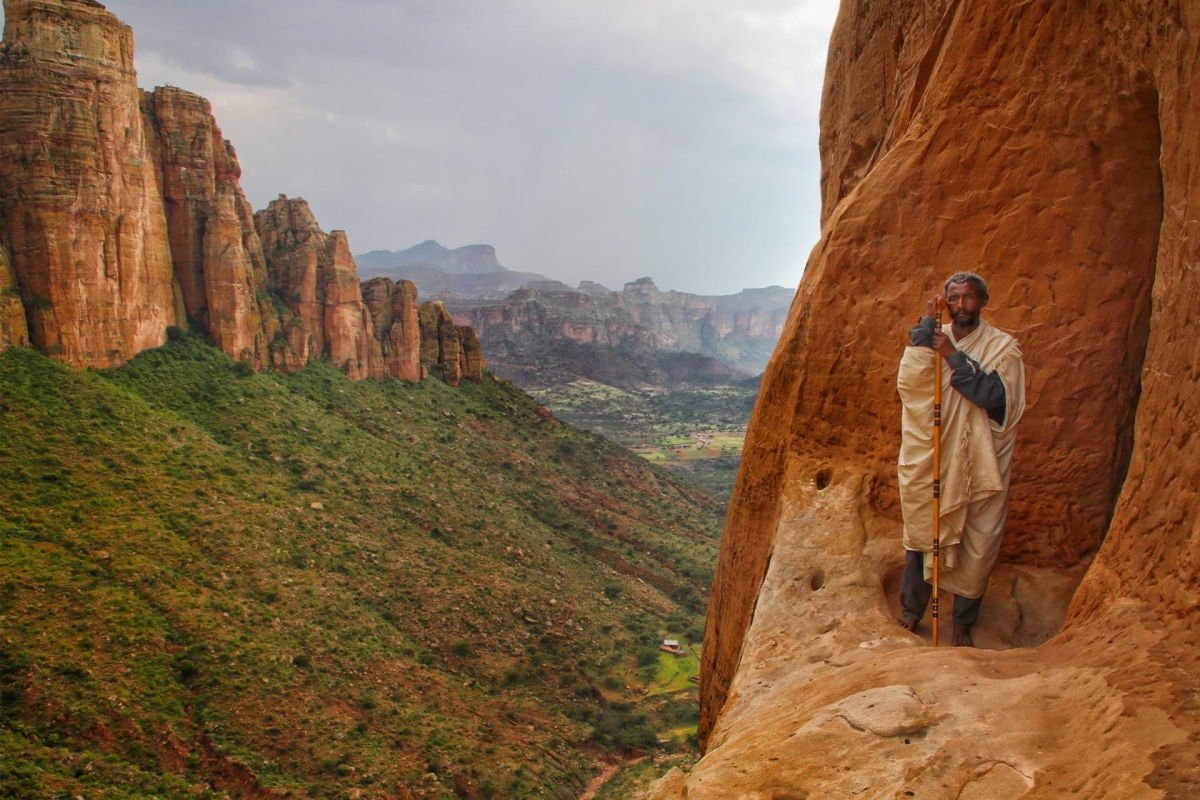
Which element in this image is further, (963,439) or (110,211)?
(110,211)

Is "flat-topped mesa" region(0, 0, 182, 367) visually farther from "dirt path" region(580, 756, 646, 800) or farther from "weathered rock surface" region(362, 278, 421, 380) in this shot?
"dirt path" region(580, 756, 646, 800)

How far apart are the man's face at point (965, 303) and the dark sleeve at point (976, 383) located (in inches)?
15.2

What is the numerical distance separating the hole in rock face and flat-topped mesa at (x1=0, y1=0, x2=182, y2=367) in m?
28.7

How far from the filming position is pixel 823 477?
758cm

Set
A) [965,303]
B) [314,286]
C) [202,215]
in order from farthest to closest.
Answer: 1. [314,286]
2. [202,215]
3. [965,303]

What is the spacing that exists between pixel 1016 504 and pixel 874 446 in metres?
1.37

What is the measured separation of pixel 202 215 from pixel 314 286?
978 centimetres

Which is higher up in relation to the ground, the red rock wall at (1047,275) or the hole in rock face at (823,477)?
the red rock wall at (1047,275)

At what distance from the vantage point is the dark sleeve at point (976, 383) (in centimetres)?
529

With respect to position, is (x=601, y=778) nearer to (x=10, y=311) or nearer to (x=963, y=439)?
(x=963, y=439)

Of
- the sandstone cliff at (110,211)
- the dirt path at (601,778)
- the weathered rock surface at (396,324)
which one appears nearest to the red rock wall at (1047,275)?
the dirt path at (601,778)

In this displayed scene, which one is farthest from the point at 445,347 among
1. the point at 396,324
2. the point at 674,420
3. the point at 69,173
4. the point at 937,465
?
the point at 674,420

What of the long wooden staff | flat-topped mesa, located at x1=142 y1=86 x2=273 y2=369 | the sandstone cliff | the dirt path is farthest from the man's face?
flat-topped mesa, located at x1=142 y1=86 x2=273 y2=369

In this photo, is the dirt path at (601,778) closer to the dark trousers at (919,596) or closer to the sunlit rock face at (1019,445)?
the sunlit rock face at (1019,445)
